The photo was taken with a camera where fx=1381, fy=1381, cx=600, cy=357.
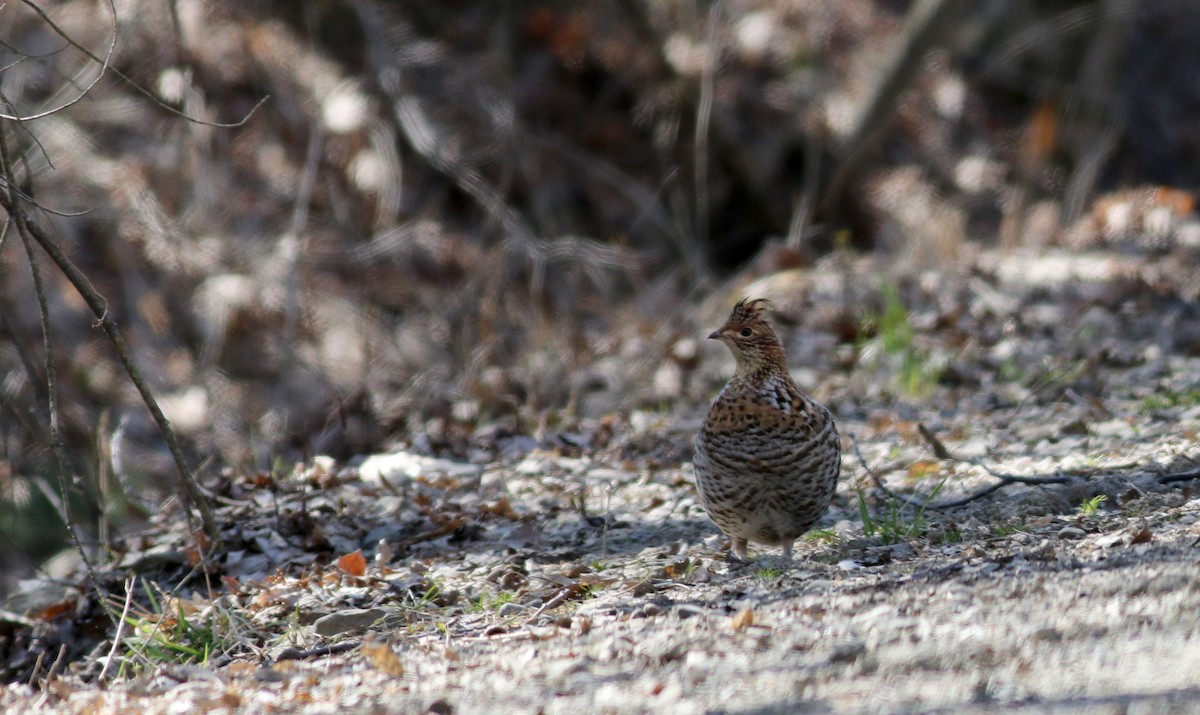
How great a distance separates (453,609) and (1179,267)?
6128mm

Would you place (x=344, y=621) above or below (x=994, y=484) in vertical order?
below

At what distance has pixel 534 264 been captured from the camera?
10.3 meters

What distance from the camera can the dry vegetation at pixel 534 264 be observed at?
5.65 m

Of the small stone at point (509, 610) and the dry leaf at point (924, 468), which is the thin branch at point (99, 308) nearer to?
the small stone at point (509, 610)

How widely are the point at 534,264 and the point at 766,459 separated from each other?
5822mm

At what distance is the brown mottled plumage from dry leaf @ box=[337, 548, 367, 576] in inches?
48.6

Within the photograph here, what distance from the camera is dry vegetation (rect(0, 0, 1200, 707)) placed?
5648 mm

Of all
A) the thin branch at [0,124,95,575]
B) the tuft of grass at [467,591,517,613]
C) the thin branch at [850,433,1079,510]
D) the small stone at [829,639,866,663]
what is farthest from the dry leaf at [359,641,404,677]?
the thin branch at [850,433,1079,510]

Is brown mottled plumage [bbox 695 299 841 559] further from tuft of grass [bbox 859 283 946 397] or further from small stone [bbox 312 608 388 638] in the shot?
tuft of grass [bbox 859 283 946 397]

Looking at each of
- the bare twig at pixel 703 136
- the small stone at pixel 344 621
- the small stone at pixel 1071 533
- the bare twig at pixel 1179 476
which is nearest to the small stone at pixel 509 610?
the small stone at pixel 344 621

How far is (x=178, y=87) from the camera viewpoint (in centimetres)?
1079

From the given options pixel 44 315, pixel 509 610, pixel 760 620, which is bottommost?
pixel 509 610

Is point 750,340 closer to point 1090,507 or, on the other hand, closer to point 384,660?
point 1090,507

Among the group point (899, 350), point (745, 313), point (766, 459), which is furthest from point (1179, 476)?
point (899, 350)
